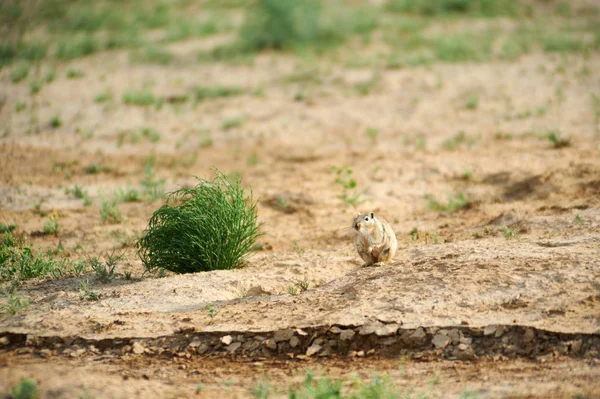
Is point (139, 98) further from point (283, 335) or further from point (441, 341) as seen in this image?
point (441, 341)

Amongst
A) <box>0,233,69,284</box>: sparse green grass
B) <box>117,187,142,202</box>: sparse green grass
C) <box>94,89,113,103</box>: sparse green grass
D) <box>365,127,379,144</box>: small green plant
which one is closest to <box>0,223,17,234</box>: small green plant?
<box>0,233,69,284</box>: sparse green grass

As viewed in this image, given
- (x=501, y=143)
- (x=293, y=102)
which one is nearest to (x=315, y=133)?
(x=293, y=102)

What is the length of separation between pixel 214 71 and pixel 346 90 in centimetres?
242

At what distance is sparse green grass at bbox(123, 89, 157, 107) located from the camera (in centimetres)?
1125

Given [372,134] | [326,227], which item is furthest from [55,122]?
[326,227]

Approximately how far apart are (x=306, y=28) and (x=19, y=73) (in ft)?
16.8

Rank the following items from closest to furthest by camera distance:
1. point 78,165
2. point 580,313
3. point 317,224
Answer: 1. point 580,313
2. point 317,224
3. point 78,165

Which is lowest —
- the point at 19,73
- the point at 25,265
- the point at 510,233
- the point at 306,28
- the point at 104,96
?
the point at 510,233

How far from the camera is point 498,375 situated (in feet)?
13.9

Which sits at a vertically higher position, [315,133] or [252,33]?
[252,33]

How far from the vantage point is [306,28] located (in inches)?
538

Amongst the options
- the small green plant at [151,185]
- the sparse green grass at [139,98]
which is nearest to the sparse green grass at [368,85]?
the sparse green grass at [139,98]

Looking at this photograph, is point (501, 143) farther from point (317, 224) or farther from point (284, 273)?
point (284, 273)

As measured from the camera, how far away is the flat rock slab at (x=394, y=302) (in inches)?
184
